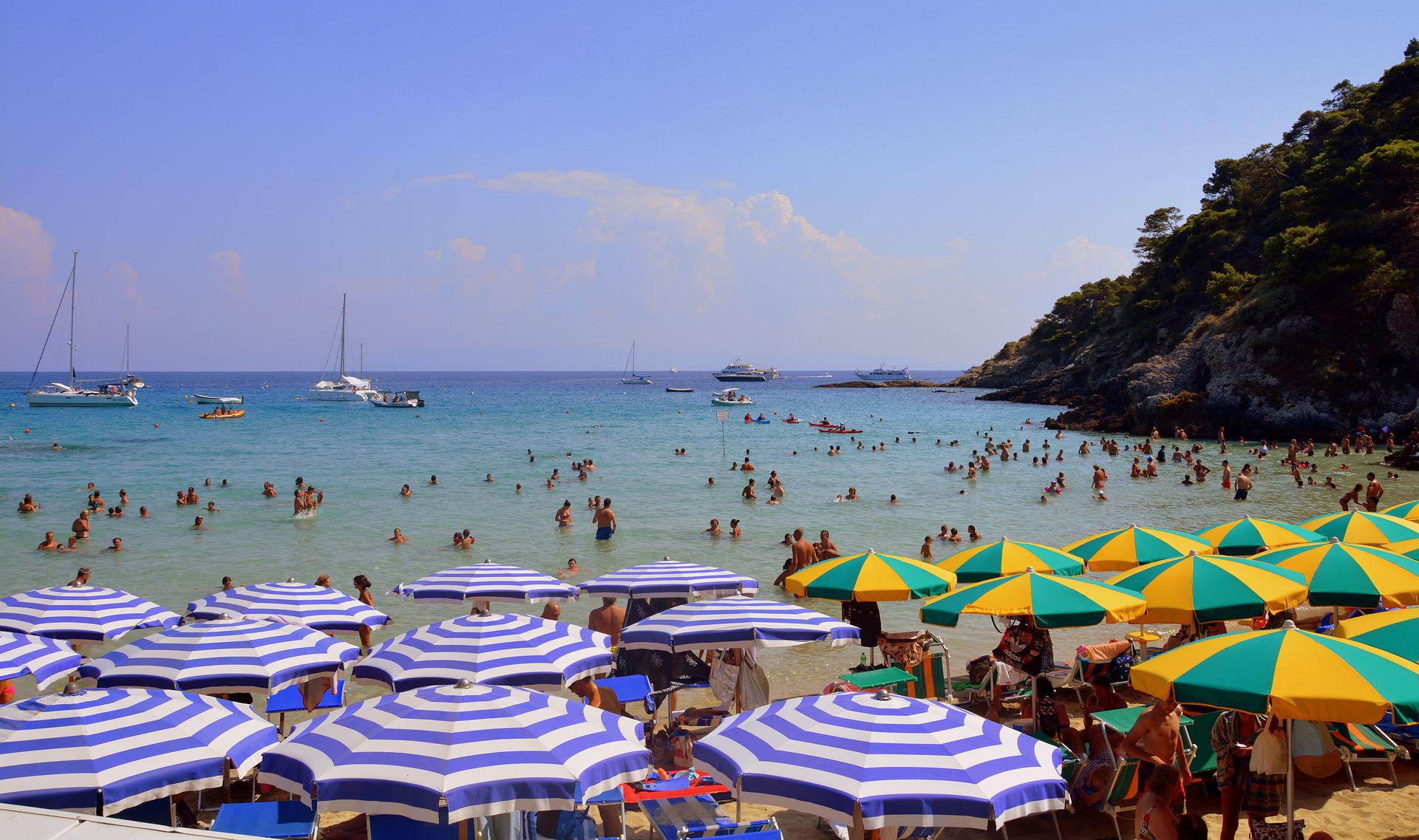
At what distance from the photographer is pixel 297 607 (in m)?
10.2

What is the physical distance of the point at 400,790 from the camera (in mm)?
5082

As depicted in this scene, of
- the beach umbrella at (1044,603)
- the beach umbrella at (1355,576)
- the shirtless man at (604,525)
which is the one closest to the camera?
the beach umbrella at (1044,603)

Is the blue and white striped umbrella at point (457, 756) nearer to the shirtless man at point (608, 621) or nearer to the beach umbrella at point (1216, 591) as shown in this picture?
the shirtless man at point (608, 621)

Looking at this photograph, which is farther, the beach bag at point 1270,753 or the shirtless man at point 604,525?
the shirtless man at point 604,525

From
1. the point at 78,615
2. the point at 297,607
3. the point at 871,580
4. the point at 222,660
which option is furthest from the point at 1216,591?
the point at 78,615

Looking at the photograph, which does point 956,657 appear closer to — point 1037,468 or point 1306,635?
point 1306,635

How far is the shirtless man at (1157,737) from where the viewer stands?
662 cm

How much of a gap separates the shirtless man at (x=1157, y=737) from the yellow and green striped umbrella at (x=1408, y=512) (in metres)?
9.72

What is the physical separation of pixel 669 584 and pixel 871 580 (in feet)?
7.98

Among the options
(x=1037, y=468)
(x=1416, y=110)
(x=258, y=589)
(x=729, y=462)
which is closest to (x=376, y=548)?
(x=258, y=589)

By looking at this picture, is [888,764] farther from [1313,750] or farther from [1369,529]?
[1369,529]

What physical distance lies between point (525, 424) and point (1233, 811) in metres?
69.3

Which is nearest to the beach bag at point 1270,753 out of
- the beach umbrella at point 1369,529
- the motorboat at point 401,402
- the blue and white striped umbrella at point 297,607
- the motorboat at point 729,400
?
the beach umbrella at point 1369,529

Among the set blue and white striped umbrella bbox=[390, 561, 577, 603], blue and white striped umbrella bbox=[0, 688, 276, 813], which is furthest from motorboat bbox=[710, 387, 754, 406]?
blue and white striped umbrella bbox=[0, 688, 276, 813]
